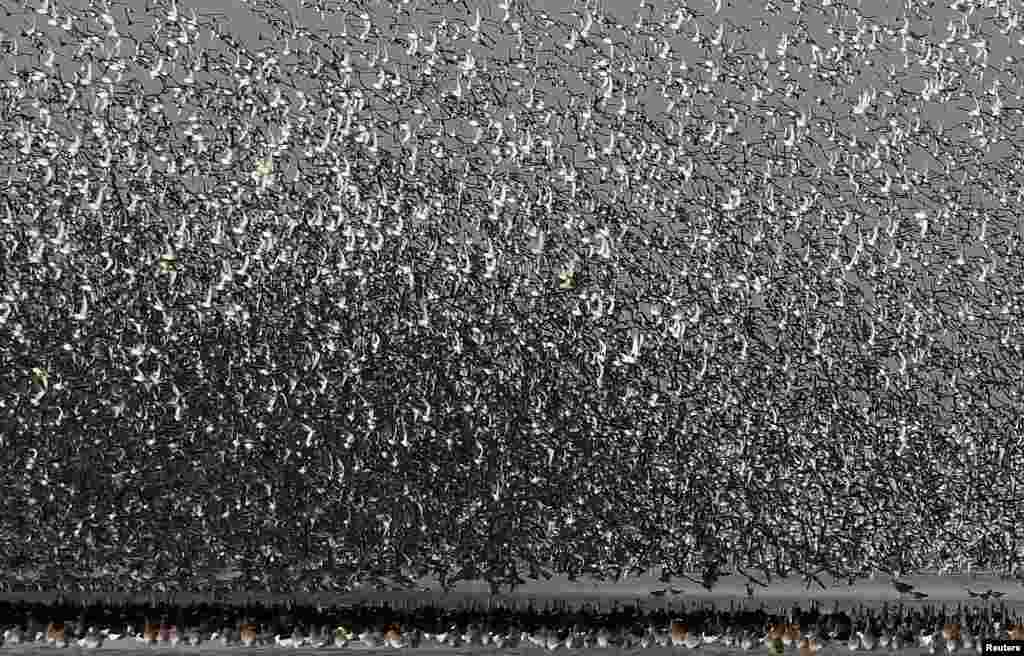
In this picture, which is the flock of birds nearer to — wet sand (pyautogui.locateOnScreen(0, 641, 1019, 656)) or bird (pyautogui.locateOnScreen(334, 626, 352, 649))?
bird (pyautogui.locateOnScreen(334, 626, 352, 649))

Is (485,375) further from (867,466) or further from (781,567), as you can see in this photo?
(867,466)

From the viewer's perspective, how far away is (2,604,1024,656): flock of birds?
1762cm

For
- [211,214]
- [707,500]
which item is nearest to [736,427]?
[707,500]

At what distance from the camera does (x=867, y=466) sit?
121 ft

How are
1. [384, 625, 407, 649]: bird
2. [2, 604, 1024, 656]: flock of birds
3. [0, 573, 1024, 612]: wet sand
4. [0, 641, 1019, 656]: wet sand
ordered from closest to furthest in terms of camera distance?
[0, 641, 1019, 656]: wet sand, [384, 625, 407, 649]: bird, [2, 604, 1024, 656]: flock of birds, [0, 573, 1024, 612]: wet sand

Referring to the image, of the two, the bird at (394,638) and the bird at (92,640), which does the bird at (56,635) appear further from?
the bird at (394,638)

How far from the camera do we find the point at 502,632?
708 inches

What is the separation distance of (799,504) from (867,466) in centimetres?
188

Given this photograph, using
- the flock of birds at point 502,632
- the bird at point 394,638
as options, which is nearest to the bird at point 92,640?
the flock of birds at point 502,632

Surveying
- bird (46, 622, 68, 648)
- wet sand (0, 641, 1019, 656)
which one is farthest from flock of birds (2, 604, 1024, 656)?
wet sand (0, 641, 1019, 656)

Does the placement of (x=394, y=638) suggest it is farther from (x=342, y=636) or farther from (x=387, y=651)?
(x=342, y=636)

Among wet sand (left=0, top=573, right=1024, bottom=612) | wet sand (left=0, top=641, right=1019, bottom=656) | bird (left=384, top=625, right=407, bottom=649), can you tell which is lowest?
wet sand (left=0, top=641, right=1019, bottom=656)

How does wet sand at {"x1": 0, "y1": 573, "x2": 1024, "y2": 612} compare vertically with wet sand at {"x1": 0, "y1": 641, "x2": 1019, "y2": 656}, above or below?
above

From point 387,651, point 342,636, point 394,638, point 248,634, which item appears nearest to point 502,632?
point 394,638
